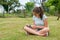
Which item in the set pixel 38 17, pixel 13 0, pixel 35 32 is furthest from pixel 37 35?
pixel 13 0

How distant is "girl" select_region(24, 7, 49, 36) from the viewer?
21.9 ft

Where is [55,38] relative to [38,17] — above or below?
below

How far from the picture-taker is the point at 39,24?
6914mm

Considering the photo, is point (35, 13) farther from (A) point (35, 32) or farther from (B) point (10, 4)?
(B) point (10, 4)

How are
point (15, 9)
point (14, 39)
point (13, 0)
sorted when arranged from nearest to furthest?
point (14, 39) → point (13, 0) → point (15, 9)

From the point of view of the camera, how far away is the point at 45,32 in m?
6.72

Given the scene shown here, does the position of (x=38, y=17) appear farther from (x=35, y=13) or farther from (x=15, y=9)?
(x=15, y=9)

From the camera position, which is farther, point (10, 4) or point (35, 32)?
point (10, 4)

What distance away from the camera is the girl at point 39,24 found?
6688mm

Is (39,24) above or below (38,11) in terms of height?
below

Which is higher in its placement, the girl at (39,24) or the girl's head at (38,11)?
the girl's head at (38,11)

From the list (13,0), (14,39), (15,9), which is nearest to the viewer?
(14,39)

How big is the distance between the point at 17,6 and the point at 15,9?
0.57 m

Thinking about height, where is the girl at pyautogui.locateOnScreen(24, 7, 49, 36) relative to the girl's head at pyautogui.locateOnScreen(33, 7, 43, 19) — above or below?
below
